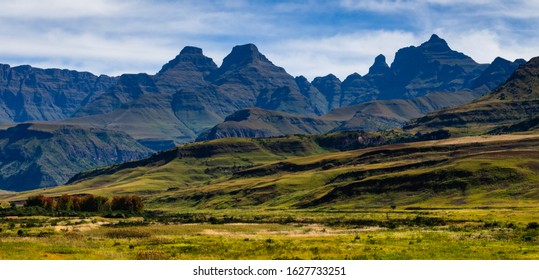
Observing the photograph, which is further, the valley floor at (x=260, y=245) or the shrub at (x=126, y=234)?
the shrub at (x=126, y=234)

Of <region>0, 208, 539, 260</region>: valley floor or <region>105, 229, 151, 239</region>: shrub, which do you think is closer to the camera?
<region>0, 208, 539, 260</region>: valley floor

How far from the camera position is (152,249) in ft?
259

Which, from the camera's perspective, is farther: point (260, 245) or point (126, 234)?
point (126, 234)

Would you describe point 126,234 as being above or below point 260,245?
above

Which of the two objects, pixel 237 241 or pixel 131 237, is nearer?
pixel 237 241

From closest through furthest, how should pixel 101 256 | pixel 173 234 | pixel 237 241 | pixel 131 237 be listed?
pixel 101 256 < pixel 237 241 < pixel 131 237 < pixel 173 234

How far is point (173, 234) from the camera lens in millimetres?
105250

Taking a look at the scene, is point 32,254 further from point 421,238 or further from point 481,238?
point 481,238
